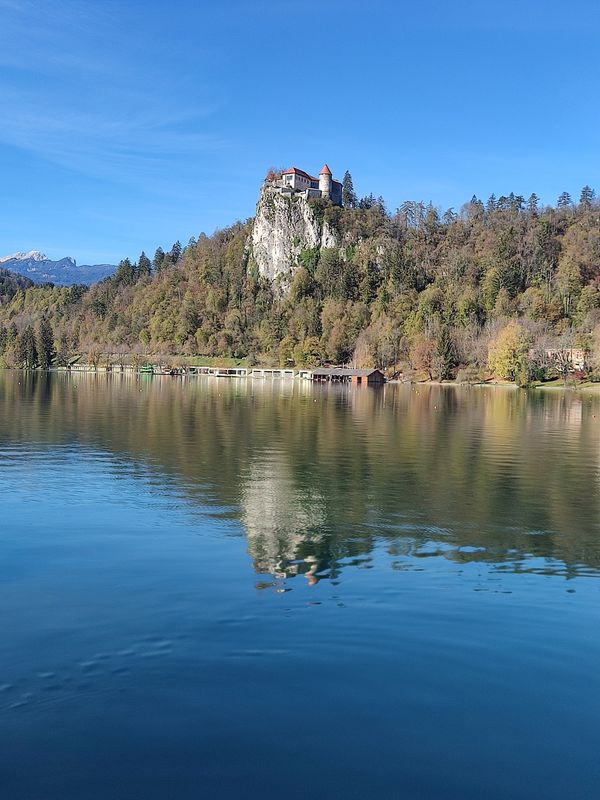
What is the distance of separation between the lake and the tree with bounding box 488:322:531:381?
12165cm

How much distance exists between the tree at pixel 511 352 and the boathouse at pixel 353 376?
30.9 m

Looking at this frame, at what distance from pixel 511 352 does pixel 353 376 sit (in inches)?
1671

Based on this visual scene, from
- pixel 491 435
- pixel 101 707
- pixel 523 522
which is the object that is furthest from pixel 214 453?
pixel 101 707

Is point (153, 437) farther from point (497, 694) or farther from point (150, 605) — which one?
point (497, 694)

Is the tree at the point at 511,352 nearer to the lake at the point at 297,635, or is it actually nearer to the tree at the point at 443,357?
the tree at the point at 443,357

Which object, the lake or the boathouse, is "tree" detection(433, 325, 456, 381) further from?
the lake

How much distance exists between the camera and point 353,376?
7106 inches

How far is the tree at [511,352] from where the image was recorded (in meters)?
151

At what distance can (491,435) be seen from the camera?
54469mm

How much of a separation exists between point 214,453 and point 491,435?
2371 centimetres

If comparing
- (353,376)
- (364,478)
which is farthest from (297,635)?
(353,376)

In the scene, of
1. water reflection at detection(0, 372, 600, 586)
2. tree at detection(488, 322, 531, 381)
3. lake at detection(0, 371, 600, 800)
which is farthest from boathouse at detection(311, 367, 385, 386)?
lake at detection(0, 371, 600, 800)

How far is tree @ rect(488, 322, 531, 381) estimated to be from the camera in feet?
495

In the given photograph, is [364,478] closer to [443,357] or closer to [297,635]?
[297,635]
